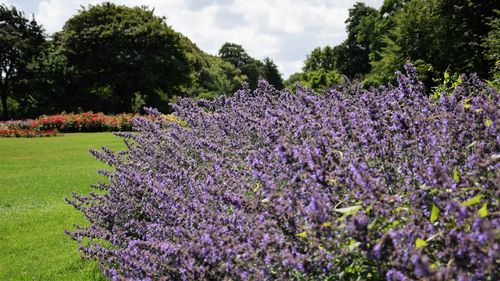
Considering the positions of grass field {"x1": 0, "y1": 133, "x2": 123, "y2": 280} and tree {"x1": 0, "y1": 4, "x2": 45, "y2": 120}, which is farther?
tree {"x1": 0, "y1": 4, "x2": 45, "y2": 120}

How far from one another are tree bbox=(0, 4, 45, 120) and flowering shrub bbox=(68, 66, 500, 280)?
4431 centimetres

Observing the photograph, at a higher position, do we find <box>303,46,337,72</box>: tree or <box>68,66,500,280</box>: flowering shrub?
<box>303,46,337,72</box>: tree

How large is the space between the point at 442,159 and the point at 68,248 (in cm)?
537

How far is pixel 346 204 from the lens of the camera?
8.63ft

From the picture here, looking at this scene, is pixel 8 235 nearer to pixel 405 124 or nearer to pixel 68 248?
→ pixel 68 248

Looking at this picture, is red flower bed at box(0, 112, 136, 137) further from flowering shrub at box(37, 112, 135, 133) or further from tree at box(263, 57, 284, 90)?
tree at box(263, 57, 284, 90)

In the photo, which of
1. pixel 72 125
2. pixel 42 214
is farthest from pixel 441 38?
pixel 42 214

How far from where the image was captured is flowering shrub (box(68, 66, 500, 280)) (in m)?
1.90

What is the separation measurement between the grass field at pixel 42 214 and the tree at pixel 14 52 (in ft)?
101

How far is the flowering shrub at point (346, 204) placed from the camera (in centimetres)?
190

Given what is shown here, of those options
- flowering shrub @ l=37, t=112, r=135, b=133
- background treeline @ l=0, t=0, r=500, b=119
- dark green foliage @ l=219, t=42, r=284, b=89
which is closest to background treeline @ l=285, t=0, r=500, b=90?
background treeline @ l=0, t=0, r=500, b=119

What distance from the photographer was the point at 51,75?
4181 cm

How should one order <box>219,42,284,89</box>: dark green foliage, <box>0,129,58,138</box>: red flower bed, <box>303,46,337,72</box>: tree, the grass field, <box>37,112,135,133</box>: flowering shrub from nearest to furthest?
the grass field → <box>0,129,58,138</box>: red flower bed → <box>37,112,135,133</box>: flowering shrub → <box>303,46,337,72</box>: tree → <box>219,42,284,89</box>: dark green foliage

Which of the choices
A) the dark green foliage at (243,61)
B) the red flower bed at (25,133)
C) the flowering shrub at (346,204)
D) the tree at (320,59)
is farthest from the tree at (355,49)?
the flowering shrub at (346,204)
